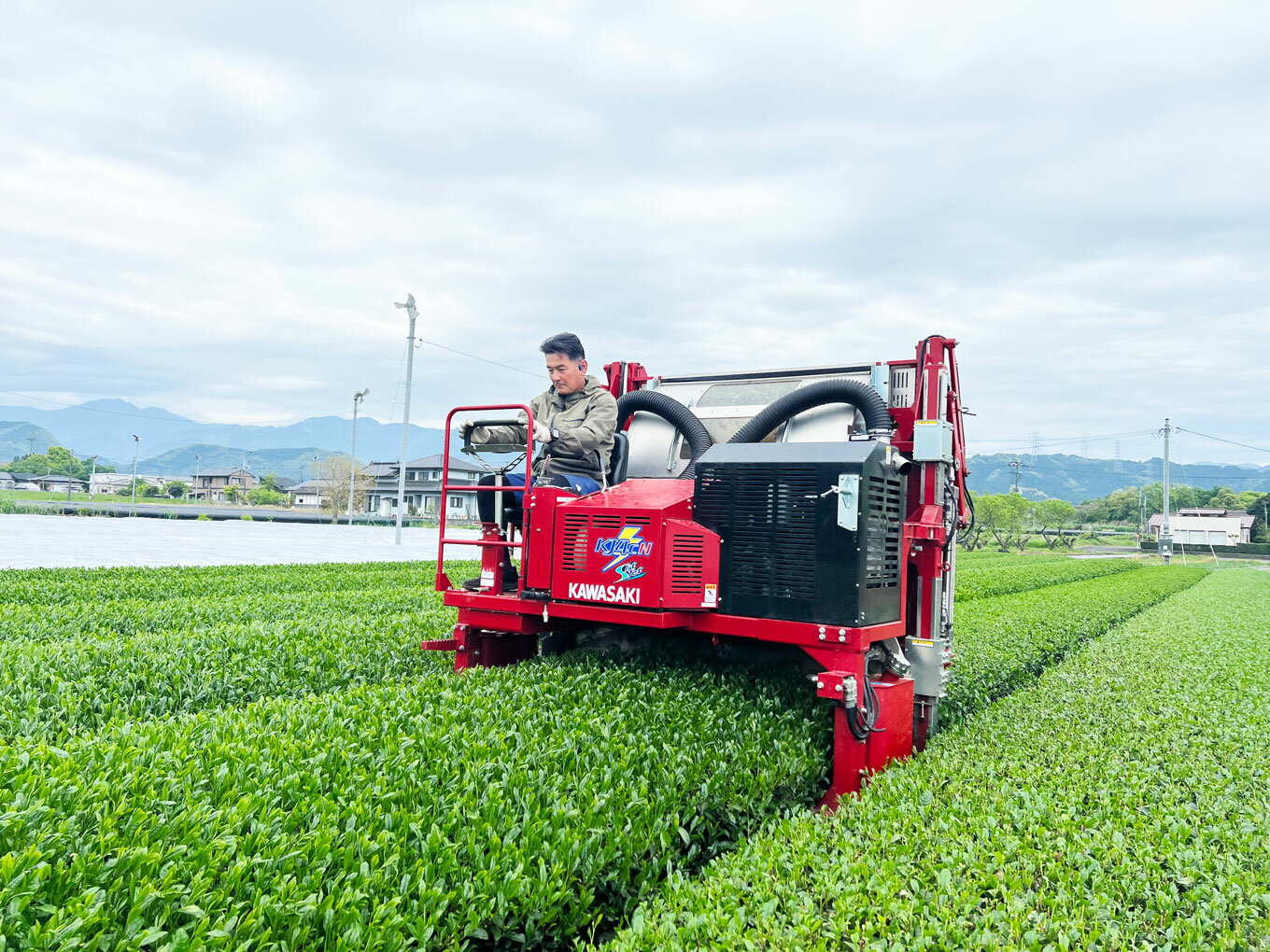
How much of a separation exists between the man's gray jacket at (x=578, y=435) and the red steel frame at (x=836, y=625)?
0.38 m

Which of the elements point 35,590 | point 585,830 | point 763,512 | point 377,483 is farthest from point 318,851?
point 377,483

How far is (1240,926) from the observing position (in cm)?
334

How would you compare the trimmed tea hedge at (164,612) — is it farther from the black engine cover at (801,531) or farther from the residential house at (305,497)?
the residential house at (305,497)

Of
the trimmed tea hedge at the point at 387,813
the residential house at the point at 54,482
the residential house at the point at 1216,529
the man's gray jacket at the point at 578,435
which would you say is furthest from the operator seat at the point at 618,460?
the residential house at the point at 54,482

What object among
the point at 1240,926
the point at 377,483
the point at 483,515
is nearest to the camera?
the point at 1240,926

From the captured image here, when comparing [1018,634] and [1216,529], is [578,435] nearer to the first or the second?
[1018,634]

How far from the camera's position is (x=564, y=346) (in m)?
6.62

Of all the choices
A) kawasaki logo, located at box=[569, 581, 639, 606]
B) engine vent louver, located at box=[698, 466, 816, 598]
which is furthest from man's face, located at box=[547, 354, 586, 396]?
kawasaki logo, located at box=[569, 581, 639, 606]

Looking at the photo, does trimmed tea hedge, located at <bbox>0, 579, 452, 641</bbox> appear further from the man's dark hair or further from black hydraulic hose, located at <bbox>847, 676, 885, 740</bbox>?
black hydraulic hose, located at <bbox>847, 676, 885, 740</bbox>

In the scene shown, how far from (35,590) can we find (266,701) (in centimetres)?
918

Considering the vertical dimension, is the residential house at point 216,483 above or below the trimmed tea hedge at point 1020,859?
above

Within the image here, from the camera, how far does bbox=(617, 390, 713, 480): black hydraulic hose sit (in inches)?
263

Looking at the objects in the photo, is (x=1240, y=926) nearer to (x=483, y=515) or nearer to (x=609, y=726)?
(x=609, y=726)

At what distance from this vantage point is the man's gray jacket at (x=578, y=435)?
21.1 ft
